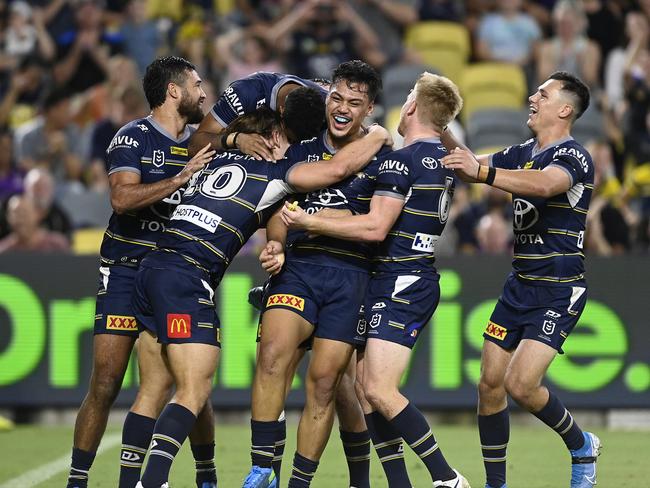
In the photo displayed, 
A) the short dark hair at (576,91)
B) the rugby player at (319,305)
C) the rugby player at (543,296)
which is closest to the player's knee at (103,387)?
the rugby player at (319,305)

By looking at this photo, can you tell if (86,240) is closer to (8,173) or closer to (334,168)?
(8,173)

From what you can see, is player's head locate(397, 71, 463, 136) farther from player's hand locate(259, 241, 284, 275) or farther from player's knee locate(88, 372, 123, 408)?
player's knee locate(88, 372, 123, 408)

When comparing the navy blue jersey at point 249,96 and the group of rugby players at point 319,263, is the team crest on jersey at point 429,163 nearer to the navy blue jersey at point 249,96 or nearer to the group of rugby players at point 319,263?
the group of rugby players at point 319,263

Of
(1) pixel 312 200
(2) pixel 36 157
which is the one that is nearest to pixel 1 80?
(2) pixel 36 157

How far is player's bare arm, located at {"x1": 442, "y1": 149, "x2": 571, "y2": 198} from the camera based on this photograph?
6.95 meters

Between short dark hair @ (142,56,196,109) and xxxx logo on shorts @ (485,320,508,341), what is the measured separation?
8.01 ft

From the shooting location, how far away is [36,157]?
47.5ft

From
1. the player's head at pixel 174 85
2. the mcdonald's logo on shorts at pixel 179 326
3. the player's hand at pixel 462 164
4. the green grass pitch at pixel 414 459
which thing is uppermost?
the player's head at pixel 174 85

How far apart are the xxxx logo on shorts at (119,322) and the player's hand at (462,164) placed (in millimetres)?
2112

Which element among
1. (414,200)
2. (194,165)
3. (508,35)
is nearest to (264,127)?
(194,165)

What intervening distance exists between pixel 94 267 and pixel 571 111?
18.3 feet

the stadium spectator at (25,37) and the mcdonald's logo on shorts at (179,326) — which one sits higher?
the stadium spectator at (25,37)

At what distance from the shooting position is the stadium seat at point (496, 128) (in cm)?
1465

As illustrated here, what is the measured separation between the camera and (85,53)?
16312 millimetres
